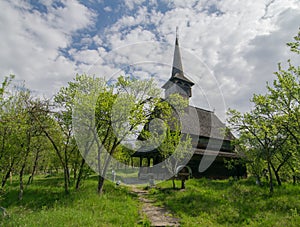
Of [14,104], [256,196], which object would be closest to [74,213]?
[14,104]

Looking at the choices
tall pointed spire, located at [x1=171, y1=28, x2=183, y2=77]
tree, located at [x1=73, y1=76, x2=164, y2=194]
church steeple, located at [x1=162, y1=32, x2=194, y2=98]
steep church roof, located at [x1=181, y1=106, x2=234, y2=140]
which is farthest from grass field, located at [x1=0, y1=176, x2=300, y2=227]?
tall pointed spire, located at [x1=171, y1=28, x2=183, y2=77]

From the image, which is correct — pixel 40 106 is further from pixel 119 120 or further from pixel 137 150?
pixel 137 150

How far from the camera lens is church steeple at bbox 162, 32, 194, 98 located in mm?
32844

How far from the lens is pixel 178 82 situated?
3366cm

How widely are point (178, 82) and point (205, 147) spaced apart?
1232 cm

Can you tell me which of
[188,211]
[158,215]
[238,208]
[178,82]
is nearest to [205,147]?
[178,82]

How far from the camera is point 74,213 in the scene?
8.10 meters

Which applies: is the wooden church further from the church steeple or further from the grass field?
the grass field

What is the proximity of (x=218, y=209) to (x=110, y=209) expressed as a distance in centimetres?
504

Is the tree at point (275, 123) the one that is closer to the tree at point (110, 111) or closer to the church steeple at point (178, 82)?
the tree at point (110, 111)

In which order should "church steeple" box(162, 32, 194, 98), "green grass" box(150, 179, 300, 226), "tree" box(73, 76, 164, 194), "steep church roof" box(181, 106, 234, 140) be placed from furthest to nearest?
"church steeple" box(162, 32, 194, 98) → "steep church roof" box(181, 106, 234, 140) → "tree" box(73, 76, 164, 194) → "green grass" box(150, 179, 300, 226)

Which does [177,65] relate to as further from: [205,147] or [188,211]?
[188,211]

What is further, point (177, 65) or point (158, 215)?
point (177, 65)

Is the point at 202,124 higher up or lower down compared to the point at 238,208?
higher up
